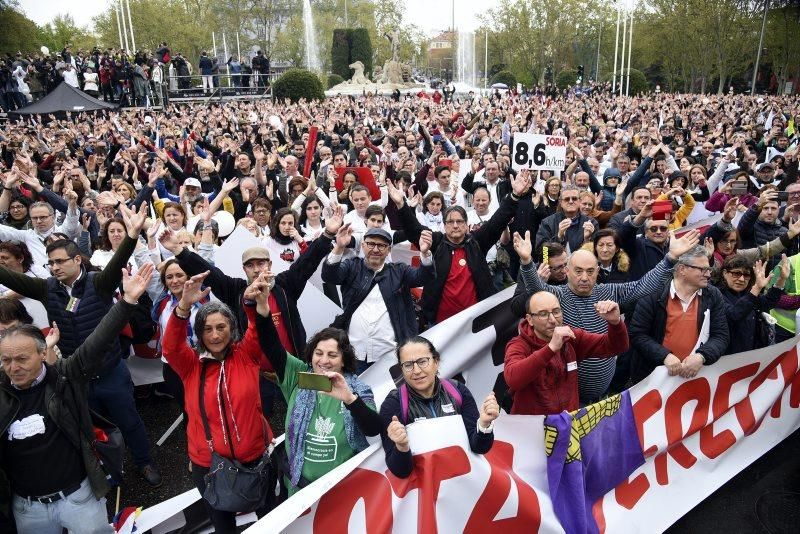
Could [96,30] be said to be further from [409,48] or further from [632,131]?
[632,131]

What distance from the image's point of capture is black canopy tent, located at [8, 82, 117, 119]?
1869 cm

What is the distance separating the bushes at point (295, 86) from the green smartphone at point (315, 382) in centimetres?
2664

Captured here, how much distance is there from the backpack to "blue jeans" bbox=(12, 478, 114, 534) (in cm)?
172

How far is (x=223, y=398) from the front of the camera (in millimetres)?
3236

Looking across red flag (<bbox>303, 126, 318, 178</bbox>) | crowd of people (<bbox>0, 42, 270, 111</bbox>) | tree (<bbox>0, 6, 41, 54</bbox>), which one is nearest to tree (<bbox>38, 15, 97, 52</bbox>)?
tree (<bbox>0, 6, 41, 54</bbox>)

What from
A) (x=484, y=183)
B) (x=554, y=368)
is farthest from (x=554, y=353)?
(x=484, y=183)

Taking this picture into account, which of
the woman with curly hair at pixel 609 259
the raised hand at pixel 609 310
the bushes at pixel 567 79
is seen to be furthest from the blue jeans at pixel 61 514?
the bushes at pixel 567 79

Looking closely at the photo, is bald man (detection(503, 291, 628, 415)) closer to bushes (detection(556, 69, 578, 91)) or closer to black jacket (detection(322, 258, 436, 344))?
black jacket (detection(322, 258, 436, 344))

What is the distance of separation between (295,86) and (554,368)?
2643 centimetres

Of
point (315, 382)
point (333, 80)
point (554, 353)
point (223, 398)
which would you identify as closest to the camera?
point (315, 382)

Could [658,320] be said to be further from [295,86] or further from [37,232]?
[295,86]

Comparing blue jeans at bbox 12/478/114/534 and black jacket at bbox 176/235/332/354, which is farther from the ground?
black jacket at bbox 176/235/332/354

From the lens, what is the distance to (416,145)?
511 inches

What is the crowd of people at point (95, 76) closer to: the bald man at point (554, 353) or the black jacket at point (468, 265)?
Answer: the black jacket at point (468, 265)
